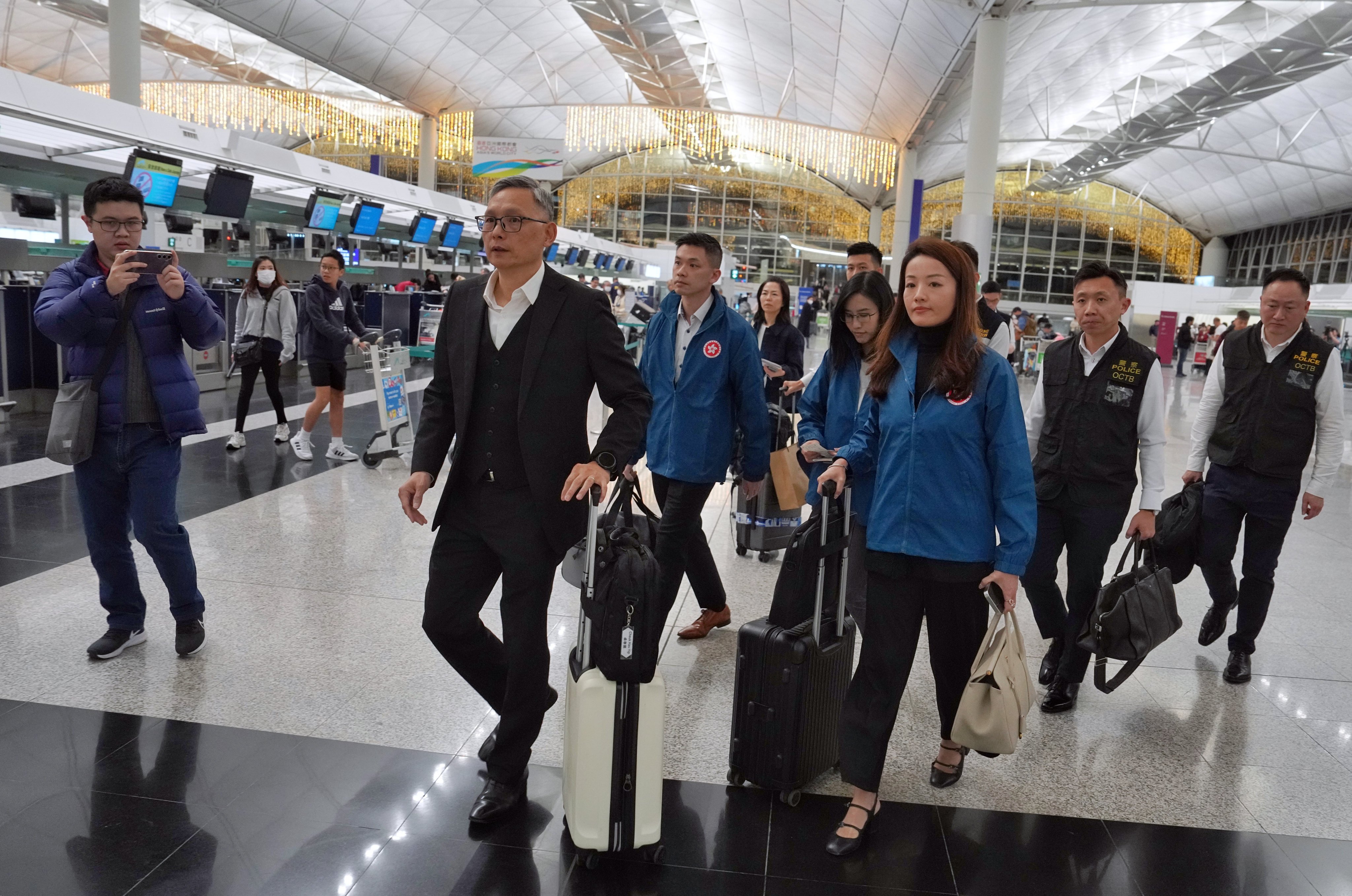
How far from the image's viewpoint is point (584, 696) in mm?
2383

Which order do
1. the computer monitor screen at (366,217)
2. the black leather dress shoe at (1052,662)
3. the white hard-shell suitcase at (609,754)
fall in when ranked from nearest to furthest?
the white hard-shell suitcase at (609,754)
the black leather dress shoe at (1052,662)
the computer monitor screen at (366,217)

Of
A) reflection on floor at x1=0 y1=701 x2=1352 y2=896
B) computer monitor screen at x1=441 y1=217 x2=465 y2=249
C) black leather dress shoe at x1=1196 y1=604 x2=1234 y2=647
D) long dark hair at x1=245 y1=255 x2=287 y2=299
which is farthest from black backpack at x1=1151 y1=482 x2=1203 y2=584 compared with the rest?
computer monitor screen at x1=441 y1=217 x2=465 y2=249

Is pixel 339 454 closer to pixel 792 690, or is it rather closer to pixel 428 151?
pixel 792 690

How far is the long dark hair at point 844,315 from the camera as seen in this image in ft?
12.1

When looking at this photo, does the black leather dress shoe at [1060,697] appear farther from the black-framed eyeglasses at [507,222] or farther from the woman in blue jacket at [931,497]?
the black-framed eyeglasses at [507,222]

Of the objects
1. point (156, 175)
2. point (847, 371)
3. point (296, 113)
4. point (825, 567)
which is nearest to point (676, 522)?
point (847, 371)

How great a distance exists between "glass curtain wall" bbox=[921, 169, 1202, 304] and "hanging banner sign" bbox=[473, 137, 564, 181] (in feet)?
102

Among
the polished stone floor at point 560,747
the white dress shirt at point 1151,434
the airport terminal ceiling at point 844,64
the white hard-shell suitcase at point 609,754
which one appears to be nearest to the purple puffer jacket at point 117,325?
the polished stone floor at point 560,747

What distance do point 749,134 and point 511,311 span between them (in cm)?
3317

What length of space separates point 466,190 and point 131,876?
47.0 meters

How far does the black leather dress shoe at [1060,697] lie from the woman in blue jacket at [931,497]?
1286mm

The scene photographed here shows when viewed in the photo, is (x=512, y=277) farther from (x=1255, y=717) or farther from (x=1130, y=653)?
(x=1255, y=717)

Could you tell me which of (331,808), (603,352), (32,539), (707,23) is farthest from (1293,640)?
(707,23)

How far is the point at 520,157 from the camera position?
19.5 metres
